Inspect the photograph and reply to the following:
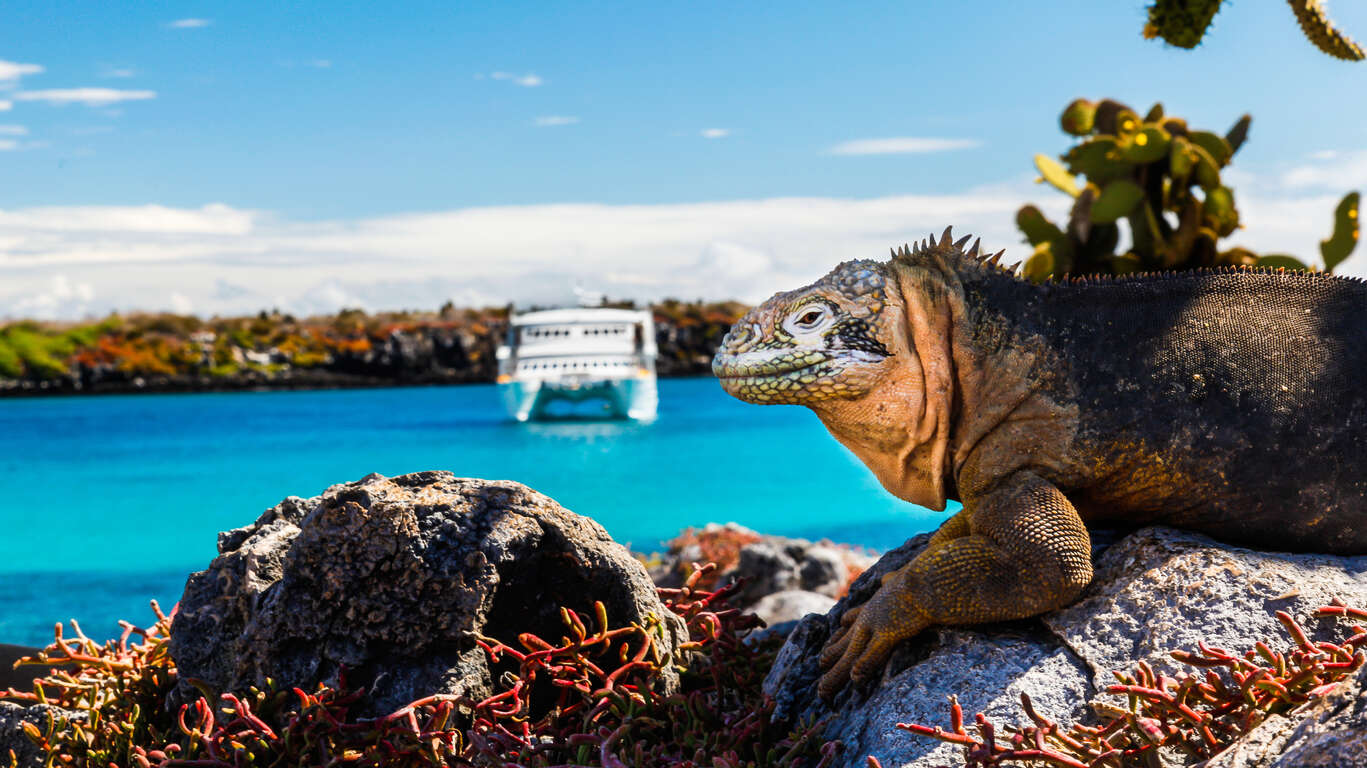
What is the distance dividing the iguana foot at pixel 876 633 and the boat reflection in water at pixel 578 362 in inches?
1747

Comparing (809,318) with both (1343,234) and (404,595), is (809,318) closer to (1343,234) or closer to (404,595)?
(404,595)

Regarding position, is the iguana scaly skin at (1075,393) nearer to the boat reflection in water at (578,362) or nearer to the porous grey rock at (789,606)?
the porous grey rock at (789,606)

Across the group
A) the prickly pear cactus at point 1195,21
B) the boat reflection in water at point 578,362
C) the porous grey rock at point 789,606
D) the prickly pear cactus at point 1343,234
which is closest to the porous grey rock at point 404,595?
the porous grey rock at point 789,606

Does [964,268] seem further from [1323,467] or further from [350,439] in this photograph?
[350,439]

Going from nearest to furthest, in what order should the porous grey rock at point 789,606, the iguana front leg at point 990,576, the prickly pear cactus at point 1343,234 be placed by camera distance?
the iguana front leg at point 990,576
the porous grey rock at point 789,606
the prickly pear cactus at point 1343,234

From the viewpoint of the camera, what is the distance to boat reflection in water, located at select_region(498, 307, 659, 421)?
156 feet

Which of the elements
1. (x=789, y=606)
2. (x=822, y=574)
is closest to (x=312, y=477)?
(x=822, y=574)

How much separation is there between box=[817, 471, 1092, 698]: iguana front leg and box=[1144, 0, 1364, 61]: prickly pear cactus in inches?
320

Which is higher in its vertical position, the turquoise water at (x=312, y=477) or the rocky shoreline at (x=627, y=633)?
the rocky shoreline at (x=627, y=633)

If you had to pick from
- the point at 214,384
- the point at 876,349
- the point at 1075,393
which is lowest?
the point at 214,384

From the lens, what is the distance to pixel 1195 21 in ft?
31.0

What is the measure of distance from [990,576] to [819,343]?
726 mm

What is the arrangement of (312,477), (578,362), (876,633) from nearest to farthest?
1. (876,633)
2. (312,477)
3. (578,362)

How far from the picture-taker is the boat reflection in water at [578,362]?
4744cm
